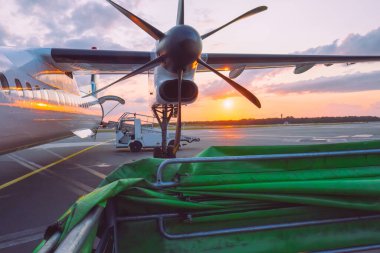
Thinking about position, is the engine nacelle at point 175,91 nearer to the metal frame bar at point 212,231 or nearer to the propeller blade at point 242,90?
the propeller blade at point 242,90

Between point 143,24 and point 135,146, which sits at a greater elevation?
point 143,24

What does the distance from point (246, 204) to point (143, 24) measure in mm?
6610

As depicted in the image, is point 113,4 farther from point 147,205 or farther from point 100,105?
point 100,105

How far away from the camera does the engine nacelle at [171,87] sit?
26.2 feet

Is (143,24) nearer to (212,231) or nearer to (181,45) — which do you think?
(181,45)

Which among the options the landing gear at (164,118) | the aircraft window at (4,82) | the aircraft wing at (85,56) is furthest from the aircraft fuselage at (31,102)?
the landing gear at (164,118)

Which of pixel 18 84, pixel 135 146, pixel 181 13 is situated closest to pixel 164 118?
pixel 181 13

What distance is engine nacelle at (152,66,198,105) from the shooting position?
7.98 metres

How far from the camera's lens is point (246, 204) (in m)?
2.07

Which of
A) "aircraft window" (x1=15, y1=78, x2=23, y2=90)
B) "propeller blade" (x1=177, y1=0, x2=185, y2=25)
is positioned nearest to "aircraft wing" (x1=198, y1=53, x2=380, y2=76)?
"propeller blade" (x1=177, y1=0, x2=185, y2=25)

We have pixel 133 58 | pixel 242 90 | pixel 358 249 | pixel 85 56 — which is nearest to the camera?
pixel 358 249

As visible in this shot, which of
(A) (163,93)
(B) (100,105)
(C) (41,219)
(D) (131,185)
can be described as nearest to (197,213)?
(D) (131,185)

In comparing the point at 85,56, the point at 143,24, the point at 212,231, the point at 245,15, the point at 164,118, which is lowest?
the point at 212,231

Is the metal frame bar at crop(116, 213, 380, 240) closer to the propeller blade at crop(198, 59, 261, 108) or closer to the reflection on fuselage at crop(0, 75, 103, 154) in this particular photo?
the reflection on fuselage at crop(0, 75, 103, 154)
